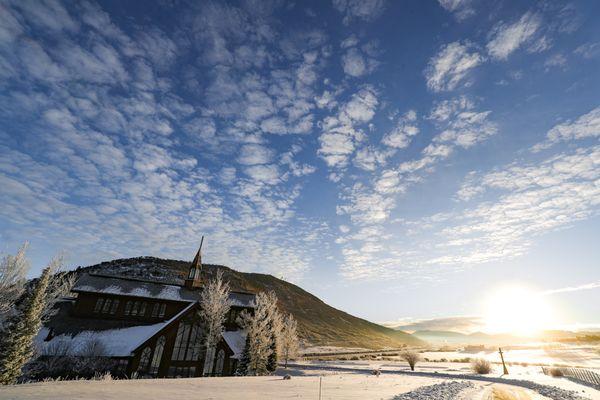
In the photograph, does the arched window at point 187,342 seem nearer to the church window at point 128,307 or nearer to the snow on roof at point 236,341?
the snow on roof at point 236,341

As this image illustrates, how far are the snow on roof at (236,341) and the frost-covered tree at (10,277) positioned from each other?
21.8m

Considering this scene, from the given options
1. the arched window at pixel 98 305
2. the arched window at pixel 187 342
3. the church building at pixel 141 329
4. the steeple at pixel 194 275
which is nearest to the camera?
the church building at pixel 141 329

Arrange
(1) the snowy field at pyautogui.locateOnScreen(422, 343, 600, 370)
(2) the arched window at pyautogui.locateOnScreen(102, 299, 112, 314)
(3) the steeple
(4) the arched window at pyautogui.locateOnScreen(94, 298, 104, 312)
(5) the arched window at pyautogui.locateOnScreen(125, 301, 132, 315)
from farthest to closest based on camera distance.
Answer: (1) the snowy field at pyautogui.locateOnScreen(422, 343, 600, 370) → (3) the steeple → (5) the arched window at pyautogui.locateOnScreen(125, 301, 132, 315) → (2) the arched window at pyautogui.locateOnScreen(102, 299, 112, 314) → (4) the arched window at pyautogui.locateOnScreen(94, 298, 104, 312)

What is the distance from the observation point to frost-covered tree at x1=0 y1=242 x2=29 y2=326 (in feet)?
81.0

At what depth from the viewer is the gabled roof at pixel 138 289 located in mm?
41706

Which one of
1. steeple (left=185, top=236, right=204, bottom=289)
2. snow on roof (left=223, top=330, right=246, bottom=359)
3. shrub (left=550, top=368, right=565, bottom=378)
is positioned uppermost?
steeple (left=185, top=236, right=204, bottom=289)

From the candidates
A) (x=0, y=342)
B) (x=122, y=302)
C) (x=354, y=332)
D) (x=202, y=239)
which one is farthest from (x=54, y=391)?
(x=354, y=332)

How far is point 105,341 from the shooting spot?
34406 mm

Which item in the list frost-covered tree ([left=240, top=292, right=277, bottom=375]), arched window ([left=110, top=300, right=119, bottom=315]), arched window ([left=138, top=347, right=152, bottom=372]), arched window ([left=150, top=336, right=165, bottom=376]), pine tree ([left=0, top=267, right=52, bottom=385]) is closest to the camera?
pine tree ([left=0, top=267, right=52, bottom=385])

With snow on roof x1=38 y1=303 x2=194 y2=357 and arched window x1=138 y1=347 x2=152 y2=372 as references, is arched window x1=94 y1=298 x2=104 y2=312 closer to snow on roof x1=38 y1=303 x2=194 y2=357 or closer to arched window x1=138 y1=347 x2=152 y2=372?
snow on roof x1=38 y1=303 x2=194 y2=357

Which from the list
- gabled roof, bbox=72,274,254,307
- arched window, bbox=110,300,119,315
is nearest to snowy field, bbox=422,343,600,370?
gabled roof, bbox=72,274,254,307

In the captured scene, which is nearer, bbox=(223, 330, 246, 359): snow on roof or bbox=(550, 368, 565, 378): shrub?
bbox=(550, 368, 565, 378): shrub

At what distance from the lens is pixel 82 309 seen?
39844 mm

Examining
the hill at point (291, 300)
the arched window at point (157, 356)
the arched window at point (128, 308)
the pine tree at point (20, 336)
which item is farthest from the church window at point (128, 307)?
the hill at point (291, 300)
